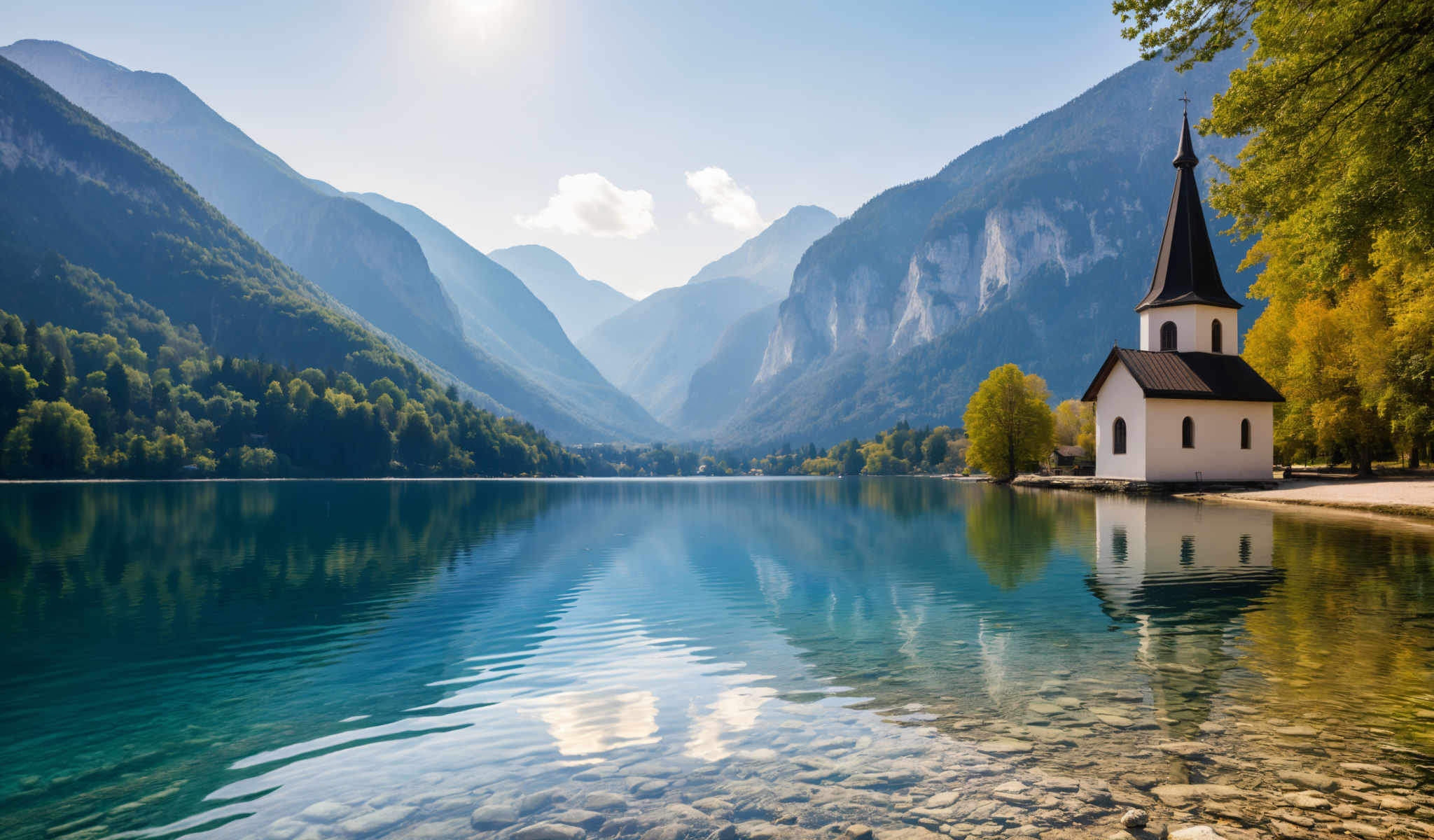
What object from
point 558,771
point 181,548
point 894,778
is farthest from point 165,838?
point 181,548

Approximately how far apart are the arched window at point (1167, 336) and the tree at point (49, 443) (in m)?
118

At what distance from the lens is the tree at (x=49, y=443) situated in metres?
88.4

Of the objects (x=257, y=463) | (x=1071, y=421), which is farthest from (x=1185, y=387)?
(x=257, y=463)

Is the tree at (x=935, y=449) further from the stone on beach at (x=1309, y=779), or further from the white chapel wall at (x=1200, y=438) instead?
the stone on beach at (x=1309, y=779)

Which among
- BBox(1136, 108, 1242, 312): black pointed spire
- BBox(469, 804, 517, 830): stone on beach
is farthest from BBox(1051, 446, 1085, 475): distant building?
BBox(469, 804, 517, 830): stone on beach

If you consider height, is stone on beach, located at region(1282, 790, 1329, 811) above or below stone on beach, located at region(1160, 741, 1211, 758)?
above

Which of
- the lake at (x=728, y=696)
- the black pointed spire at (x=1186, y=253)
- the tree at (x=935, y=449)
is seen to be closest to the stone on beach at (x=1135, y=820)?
the lake at (x=728, y=696)

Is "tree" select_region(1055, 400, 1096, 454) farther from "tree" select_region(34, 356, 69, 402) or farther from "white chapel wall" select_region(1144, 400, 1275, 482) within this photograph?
"tree" select_region(34, 356, 69, 402)

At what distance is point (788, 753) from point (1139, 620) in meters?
7.75

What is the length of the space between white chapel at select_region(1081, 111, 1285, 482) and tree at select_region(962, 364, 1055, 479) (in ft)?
52.8

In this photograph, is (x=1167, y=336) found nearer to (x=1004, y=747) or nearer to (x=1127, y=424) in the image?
(x=1127, y=424)

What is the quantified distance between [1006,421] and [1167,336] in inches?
800

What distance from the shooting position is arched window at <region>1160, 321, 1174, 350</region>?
5475 centimetres

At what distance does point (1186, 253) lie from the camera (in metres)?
54.8
